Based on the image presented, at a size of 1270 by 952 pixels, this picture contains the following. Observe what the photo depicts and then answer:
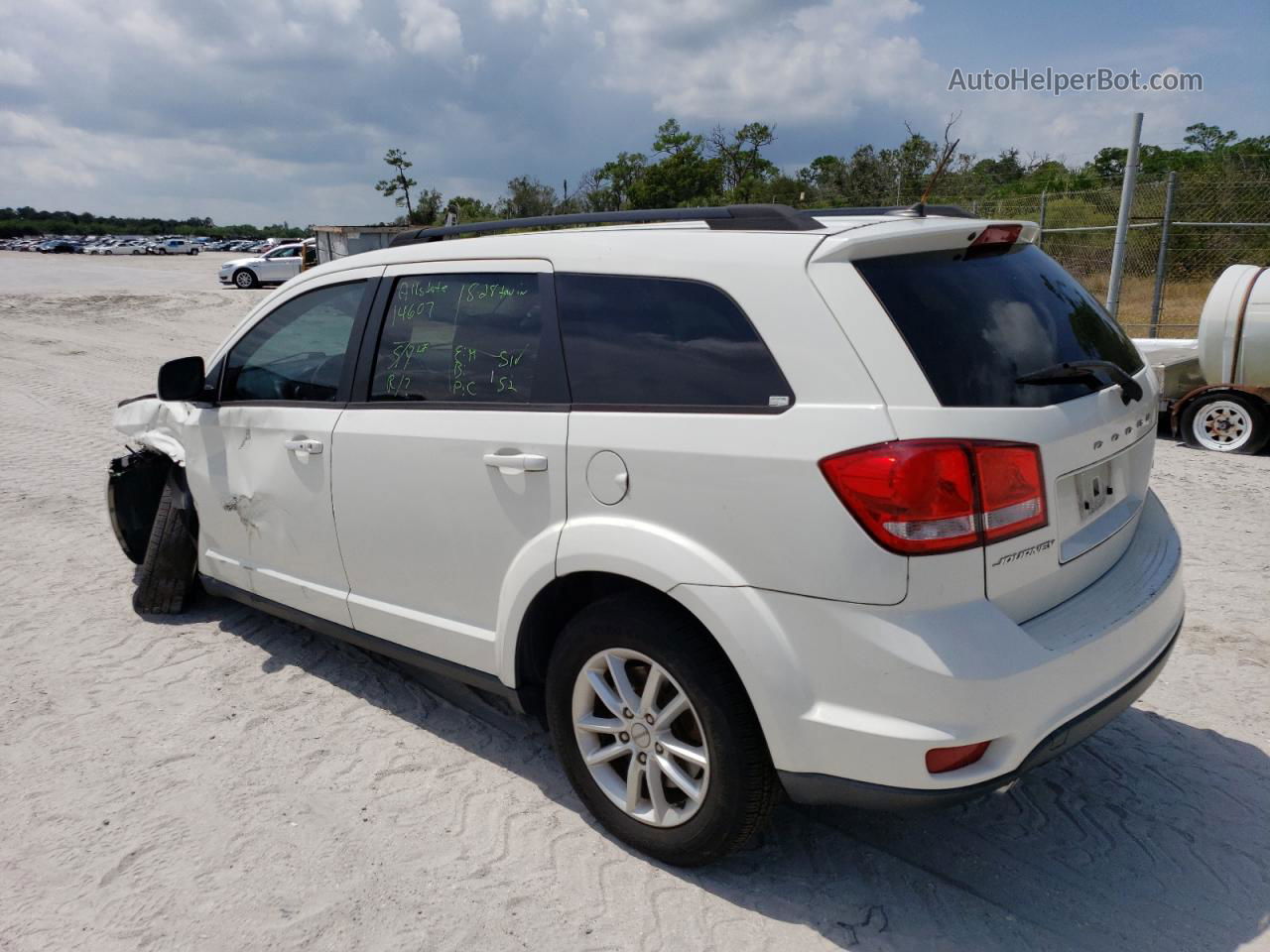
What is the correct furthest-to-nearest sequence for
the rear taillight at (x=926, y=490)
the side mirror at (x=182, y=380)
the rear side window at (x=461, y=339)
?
1. the side mirror at (x=182, y=380)
2. the rear side window at (x=461, y=339)
3. the rear taillight at (x=926, y=490)

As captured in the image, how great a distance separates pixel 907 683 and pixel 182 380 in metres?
3.46

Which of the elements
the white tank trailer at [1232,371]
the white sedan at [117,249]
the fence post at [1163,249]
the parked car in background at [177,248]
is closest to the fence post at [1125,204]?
the fence post at [1163,249]

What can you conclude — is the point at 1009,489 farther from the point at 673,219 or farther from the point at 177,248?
the point at 177,248

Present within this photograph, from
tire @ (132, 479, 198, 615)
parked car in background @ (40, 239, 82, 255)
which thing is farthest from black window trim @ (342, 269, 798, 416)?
parked car in background @ (40, 239, 82, 255)

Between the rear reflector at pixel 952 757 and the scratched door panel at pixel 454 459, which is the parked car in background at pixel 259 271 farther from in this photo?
the rear reflector at pixel 952 757

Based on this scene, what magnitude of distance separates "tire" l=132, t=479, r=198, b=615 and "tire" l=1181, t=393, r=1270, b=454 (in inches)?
325

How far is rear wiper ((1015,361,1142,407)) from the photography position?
2.61 metres

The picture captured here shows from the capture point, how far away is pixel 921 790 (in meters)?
2.42

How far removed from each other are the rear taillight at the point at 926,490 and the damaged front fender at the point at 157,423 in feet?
11.2

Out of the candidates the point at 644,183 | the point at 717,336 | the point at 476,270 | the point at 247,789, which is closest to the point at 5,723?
the point at 247,789

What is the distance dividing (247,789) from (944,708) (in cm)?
247

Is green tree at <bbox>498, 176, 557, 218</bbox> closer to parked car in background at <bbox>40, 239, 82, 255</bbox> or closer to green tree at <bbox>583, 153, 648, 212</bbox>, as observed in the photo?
green tree at <bbox>583, 153, 648, 212</bbox>

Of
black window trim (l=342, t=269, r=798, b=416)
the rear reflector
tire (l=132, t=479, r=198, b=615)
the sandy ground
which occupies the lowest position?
the sandy ground

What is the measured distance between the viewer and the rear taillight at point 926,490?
231 cm
